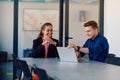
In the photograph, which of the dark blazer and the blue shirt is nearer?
the blue shirt

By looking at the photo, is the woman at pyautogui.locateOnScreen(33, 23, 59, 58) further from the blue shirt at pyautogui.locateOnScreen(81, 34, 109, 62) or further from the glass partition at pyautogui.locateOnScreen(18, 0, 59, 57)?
the glass partition at pyautogui.locateOnScreen(18, 0, 59, 57)

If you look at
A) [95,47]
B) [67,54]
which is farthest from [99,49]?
[67,54]

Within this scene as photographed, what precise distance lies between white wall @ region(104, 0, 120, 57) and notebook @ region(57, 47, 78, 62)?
279cm

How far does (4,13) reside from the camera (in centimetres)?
642

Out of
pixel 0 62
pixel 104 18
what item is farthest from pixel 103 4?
pixel 0 62

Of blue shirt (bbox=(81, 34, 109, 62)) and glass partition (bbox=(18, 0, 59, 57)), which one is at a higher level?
glass partition (bbox=(18, 0, 59, 57))

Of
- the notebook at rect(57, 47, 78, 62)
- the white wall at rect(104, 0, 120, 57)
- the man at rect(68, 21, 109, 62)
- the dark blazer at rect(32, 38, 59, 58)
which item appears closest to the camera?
the notebook at rect(57, 47, 78, 62)

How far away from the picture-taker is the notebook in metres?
3.64

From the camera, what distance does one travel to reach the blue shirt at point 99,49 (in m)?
3.82

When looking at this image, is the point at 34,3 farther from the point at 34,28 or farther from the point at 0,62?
the point at 0,62

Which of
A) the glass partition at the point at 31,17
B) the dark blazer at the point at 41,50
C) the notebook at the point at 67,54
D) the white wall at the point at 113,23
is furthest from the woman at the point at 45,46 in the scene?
the white wall at the point at 113,23

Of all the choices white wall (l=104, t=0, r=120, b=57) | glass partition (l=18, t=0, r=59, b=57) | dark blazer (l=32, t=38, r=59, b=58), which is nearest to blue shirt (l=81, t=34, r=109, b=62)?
dark blazer (l=32, t=38, r=59, b=58)

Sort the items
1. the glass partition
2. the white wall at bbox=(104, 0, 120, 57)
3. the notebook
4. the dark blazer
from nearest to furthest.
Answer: the notebook
the dark blazer
the white wall at bbox=(104, 0, 120, 57)
the glass partition

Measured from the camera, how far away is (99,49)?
3.80 metres
